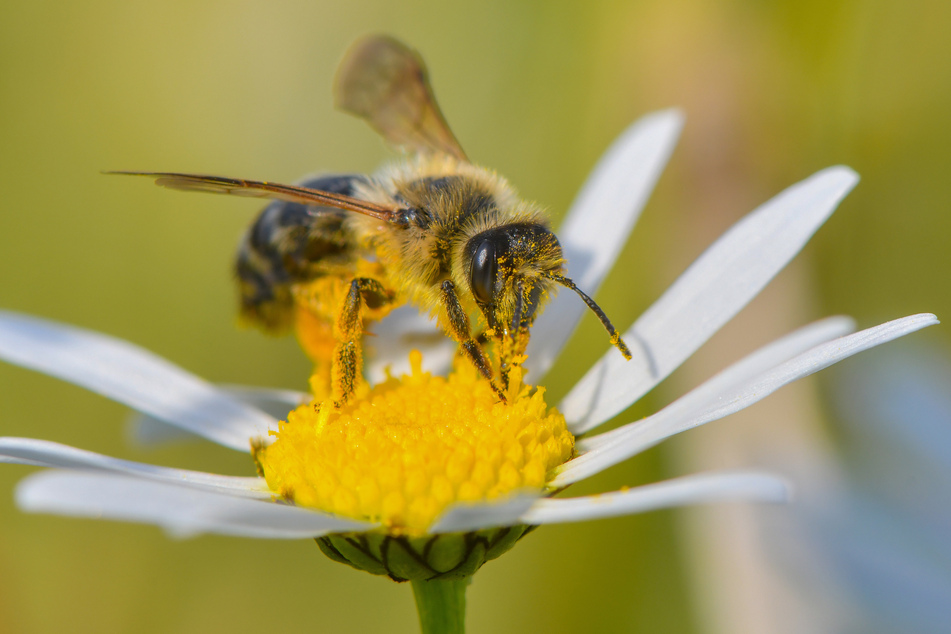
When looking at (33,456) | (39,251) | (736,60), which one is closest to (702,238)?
(736,60)

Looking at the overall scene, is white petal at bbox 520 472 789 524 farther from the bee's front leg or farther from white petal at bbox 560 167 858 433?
white petal at bbox 560 167 858 433

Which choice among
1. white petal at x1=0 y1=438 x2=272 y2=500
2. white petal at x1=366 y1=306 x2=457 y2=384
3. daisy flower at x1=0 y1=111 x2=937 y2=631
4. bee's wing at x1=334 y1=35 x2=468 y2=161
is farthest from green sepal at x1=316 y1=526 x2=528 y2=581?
bee's wing at x1=334 y1=35 x2=468 y2=161

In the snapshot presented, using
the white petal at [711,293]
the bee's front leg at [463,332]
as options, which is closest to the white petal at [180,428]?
the bee's front leg at [463,332]

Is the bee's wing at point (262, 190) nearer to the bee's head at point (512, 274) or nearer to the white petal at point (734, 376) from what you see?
the bee's head at point (512, 274)

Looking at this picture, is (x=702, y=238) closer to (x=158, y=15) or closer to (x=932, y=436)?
(x=932, y=436)

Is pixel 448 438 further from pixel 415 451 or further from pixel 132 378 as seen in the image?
pixel 132 378
